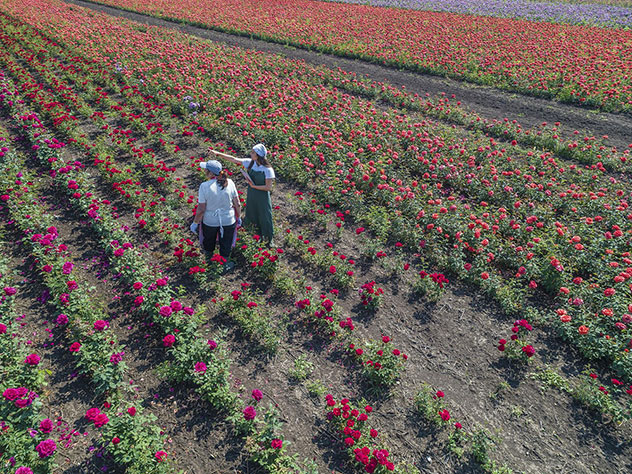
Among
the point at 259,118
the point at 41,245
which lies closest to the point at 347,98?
the point at 259,118

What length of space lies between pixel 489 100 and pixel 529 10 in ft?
75.7

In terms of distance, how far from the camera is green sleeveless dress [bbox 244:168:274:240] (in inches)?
222

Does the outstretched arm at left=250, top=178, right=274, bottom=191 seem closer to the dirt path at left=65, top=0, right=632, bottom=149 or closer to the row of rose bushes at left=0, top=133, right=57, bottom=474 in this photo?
the row of rose bushes at left=0, top=133, right=57, bottom=474

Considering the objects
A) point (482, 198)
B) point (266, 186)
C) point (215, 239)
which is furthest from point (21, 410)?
point (482, 198)

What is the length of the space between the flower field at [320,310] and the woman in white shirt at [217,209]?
458 mm

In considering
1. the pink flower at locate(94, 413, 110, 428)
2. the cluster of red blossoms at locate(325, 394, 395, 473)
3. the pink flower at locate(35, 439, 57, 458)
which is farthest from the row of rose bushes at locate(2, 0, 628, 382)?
the pink flower at locate(35, 439, 57, 458)

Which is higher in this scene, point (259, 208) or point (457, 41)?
point (457, 41)

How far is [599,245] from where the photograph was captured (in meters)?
6.31

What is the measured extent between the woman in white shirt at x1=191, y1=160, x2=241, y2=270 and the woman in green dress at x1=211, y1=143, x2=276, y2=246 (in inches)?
14.3

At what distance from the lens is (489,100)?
43.6 ft

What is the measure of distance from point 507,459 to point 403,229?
3.97 meters

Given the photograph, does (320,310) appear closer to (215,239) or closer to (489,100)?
(215,239)

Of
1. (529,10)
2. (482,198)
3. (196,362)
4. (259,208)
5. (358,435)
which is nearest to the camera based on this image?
(358,435)

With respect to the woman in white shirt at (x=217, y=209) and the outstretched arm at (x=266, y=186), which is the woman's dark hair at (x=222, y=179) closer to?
the woman in white shirt at (x=217, y=209)
